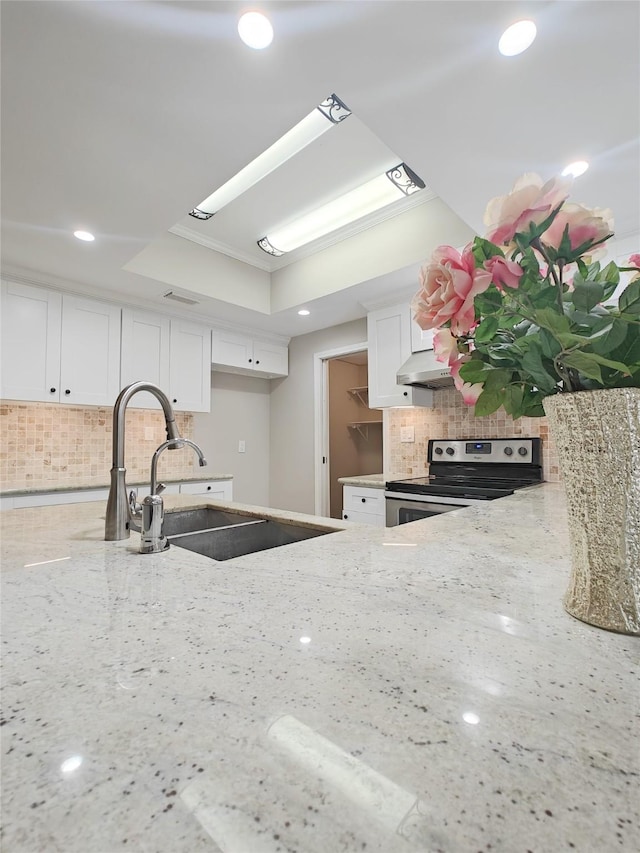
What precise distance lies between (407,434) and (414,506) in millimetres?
968

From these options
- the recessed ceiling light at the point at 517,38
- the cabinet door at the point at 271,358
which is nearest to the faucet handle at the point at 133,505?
the recessed ceiling light at the point at 517,38

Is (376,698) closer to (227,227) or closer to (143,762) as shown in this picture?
(143,762)

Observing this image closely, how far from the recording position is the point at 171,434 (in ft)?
3.52

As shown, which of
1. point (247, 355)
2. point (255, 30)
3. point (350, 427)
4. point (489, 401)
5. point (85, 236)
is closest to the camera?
point (489, 401)

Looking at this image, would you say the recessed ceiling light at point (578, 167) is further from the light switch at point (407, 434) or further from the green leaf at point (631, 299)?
the light switch at point (407, 434)

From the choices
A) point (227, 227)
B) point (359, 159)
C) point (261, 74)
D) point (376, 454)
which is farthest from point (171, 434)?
point (376, 454)

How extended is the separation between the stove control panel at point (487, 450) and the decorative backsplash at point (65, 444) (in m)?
2.21

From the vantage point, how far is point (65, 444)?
10.1ft

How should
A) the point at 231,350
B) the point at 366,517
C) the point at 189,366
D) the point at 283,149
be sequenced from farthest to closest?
1. the point at 231,350
2. the point at 189,366
3. the point at 366,517
4. the point at 283,149

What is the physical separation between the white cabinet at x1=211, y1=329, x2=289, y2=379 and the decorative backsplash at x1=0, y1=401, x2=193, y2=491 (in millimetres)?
783

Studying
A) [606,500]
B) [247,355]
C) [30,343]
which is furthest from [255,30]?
[247,355]

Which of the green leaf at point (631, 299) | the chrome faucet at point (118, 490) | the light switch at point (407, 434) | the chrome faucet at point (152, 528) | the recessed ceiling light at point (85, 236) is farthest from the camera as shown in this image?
the light switch at point (407, 434)

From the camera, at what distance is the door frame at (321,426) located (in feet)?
12.8

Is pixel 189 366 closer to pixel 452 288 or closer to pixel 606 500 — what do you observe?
pixel 452 288
